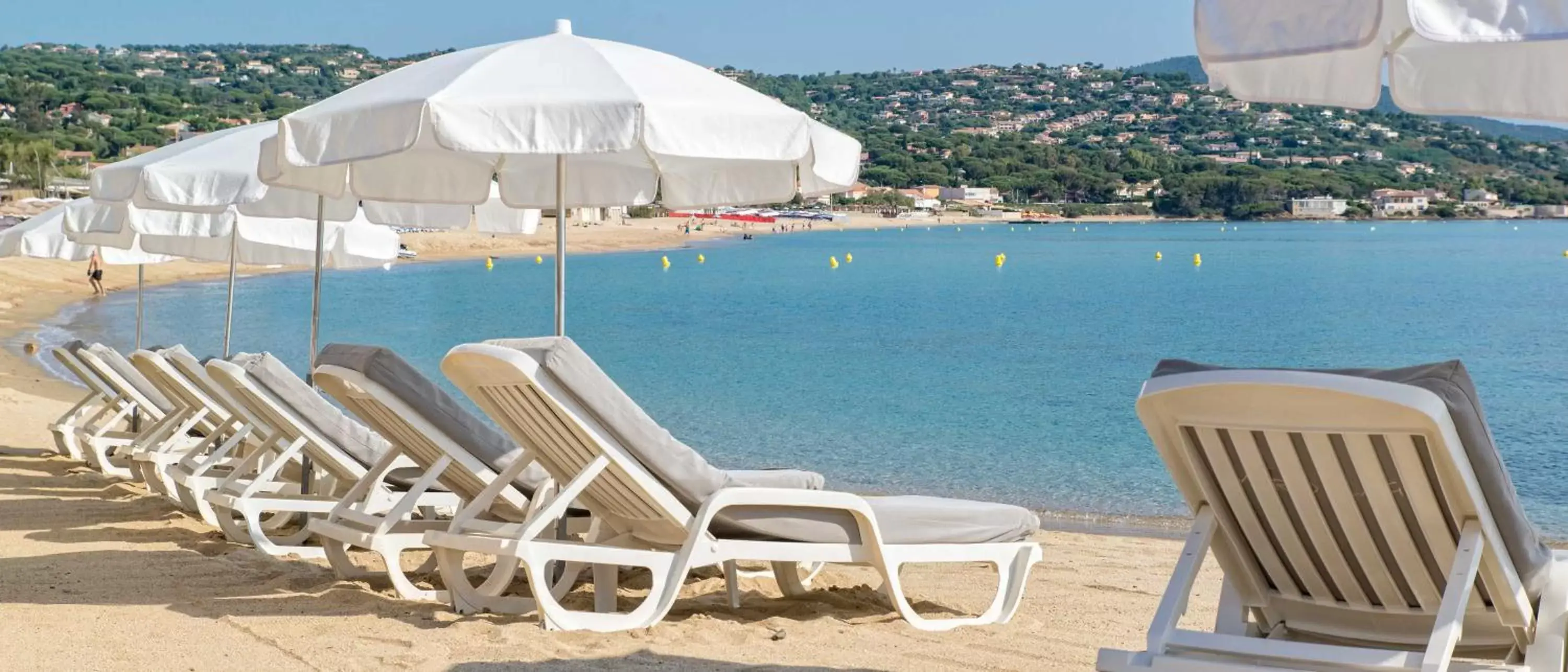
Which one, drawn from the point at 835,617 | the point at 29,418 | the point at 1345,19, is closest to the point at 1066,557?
the point at 835,617

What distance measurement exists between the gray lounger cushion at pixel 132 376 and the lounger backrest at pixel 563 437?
441cm

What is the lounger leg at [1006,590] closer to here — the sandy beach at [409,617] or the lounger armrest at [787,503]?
the sandy beach at [409,617]

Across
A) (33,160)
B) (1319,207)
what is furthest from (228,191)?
(1319,207)

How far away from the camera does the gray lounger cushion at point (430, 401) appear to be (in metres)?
5.07

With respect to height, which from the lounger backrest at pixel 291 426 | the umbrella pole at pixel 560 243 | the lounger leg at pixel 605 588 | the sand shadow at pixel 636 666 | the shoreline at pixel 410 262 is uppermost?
the umbrella pole at pixel 560 243

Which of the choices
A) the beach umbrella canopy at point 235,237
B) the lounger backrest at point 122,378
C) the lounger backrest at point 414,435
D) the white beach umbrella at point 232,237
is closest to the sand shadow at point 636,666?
the lounger backrest at point 414,435

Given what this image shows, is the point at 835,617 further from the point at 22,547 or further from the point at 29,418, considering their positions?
the point at 29,418

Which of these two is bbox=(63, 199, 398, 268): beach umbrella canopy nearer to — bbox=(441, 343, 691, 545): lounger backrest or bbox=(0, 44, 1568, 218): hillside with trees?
bbox=(441, 343, 691, 545): lounger backrest

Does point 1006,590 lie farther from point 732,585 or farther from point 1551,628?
point 1551,628

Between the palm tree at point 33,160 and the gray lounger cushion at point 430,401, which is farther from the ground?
the palm tree at point 33,160

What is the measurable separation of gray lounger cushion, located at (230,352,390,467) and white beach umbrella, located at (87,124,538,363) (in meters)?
0.81

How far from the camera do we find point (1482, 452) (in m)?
2.93

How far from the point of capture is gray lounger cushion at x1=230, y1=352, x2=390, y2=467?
612 centimetres

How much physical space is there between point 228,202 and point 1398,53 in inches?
213
